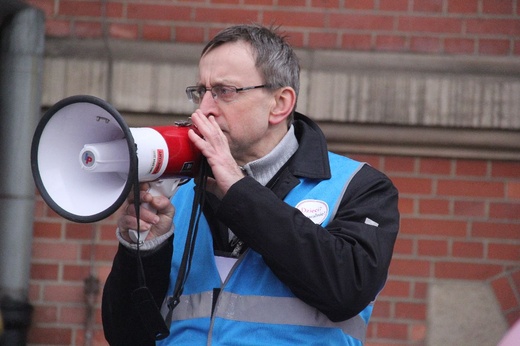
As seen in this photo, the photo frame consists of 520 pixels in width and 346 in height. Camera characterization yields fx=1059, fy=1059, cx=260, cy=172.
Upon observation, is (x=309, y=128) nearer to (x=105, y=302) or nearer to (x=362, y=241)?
(x=362, y=241)

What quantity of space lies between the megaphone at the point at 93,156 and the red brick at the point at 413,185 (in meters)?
2.00

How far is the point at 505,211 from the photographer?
470 centimetres

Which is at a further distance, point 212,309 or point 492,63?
point 492,63

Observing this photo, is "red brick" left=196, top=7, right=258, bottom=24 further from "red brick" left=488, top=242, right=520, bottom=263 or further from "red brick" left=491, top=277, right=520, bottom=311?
Answer: "red brick" left=491, top=277, right=520, bottom=311

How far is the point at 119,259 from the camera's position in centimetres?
297

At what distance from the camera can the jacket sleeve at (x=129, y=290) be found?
115 inches

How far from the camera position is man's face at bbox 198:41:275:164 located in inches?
117

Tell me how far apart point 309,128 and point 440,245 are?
5.50ft

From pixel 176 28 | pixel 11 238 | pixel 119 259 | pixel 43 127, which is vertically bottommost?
pixel 11 238

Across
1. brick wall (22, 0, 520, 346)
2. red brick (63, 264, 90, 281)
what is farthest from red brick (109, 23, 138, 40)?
red brick (63, 264, 90, 281)

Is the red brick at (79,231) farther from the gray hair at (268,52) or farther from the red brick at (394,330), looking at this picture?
the gray hair at (268,52)

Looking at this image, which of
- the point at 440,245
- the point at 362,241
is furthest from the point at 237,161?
the point at 440,245

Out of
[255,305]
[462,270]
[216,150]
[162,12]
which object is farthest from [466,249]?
[216,150]

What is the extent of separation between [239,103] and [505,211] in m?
2.09
